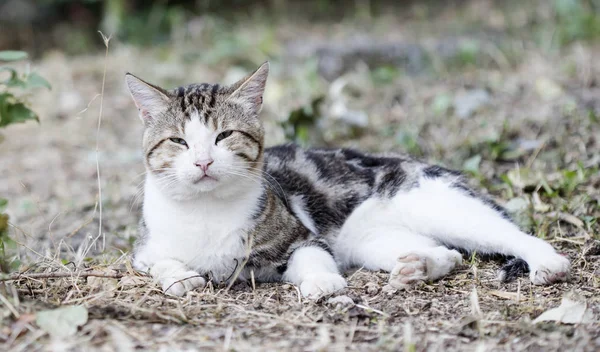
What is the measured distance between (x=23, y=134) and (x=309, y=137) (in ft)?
9.93

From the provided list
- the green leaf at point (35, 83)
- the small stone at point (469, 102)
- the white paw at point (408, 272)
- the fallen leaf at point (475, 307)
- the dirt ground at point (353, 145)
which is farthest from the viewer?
the small stone at point (469, 102)

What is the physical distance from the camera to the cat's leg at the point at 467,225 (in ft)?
9.52

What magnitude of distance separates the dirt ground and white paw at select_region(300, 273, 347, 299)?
0.18 ft

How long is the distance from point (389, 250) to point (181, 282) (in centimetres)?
105

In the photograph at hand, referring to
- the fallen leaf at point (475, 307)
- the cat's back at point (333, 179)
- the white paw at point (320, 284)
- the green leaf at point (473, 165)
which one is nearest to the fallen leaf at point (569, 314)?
the fallen leaf at point (475, 307)

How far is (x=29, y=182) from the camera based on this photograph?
209 inches

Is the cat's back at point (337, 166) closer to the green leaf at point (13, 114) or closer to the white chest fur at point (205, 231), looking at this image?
the white chest fur at point (205, 231)

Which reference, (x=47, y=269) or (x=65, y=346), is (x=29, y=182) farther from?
(x=65, y=346)

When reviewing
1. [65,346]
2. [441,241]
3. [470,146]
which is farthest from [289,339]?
[470,146]

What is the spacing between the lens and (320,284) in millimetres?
2779

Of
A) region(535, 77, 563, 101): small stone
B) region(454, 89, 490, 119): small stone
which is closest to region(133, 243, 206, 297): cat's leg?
region(454, 89, 490, 119): small stone

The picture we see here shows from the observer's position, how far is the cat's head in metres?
2.80

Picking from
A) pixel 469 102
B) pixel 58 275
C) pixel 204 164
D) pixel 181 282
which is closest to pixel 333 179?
pixel 204 164

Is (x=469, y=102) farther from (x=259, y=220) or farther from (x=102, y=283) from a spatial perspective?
(x=102, y=283)
